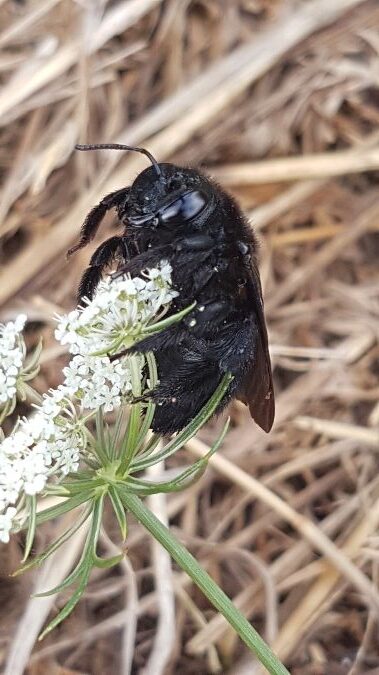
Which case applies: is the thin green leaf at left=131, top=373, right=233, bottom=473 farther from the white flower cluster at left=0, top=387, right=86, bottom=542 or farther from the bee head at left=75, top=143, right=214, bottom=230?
the bee head at left=75, top=143, right=214, bottom=230

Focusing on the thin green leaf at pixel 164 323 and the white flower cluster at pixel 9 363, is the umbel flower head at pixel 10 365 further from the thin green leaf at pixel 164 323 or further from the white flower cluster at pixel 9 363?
the thin green leaf at pixel 164 323

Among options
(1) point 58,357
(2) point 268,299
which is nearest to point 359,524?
(2) point 268,299

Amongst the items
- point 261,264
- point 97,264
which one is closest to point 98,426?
point 97,264

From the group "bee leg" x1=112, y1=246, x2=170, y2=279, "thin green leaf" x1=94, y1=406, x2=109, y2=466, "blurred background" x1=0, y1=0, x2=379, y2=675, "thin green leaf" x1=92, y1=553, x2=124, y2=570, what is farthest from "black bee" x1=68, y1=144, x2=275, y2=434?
"blurred background" x1=0, y1=0, x2=379, y2=675

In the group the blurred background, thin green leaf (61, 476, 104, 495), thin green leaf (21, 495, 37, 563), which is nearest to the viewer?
thin green leaf (21, 495, 37, 563)

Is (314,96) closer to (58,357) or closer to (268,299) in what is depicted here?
(268,299)

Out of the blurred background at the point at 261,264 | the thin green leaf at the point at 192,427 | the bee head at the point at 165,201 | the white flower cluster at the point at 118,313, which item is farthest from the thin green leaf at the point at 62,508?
the blurred background at the point at 261,264

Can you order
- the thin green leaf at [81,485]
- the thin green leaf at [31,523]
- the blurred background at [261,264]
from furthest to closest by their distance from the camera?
1. the blurred background at [261,264]
2. the thin green leaf at [81,485]
3. the thin green leaf at [31,523]
